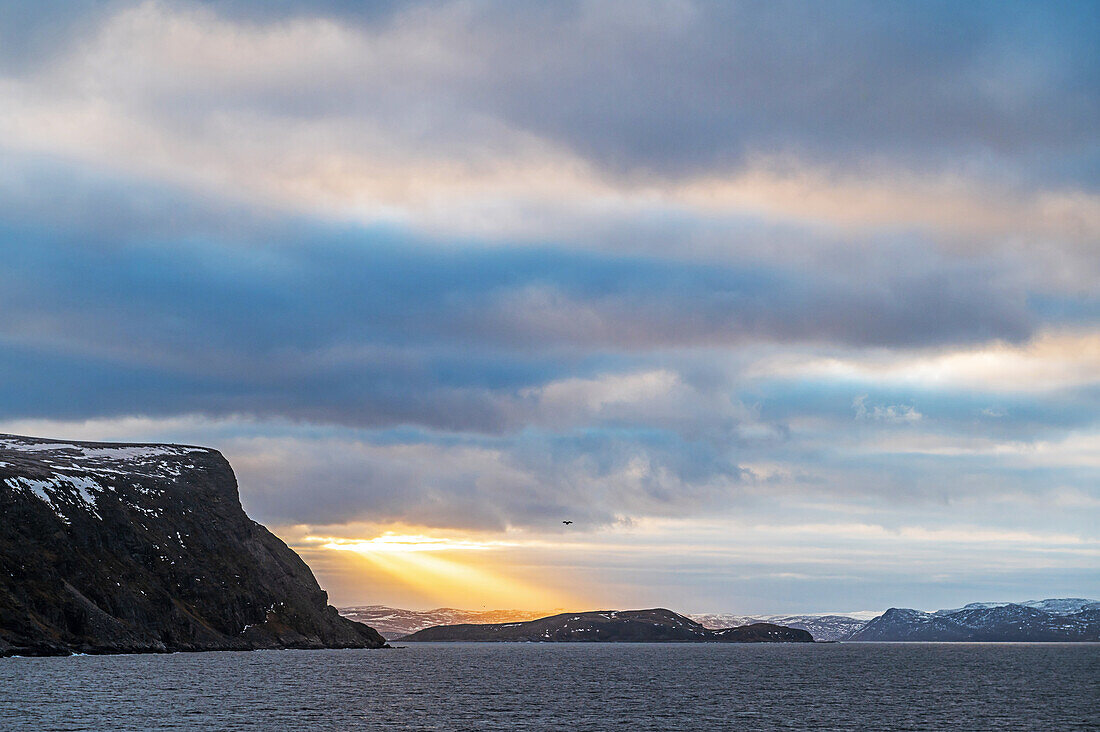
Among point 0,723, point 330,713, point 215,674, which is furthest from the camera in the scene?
point 215,674

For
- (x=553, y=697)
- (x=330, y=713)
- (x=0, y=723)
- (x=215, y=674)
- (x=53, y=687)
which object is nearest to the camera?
(x=0, y=723)

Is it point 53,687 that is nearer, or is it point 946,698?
point 53,687

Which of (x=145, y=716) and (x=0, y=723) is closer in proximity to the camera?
(x=0, y=723)

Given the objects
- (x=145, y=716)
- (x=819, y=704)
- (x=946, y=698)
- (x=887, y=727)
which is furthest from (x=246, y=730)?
(x=946, y=698)

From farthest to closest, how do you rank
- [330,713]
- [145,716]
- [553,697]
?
[553,697]
[330,713]
[145,716]

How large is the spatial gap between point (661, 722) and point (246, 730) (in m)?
46.9

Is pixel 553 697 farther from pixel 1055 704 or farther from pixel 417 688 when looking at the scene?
pixel 1055 704

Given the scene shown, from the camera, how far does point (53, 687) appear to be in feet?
476

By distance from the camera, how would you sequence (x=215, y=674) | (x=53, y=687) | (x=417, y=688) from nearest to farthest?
1. (x=53, y=687)
2. (x=417, y=688)
3. (x=215, y=674)

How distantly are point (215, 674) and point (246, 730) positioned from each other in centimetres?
9215

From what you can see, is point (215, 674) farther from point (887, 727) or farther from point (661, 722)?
point (887, 727)

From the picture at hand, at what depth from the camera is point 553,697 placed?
15712cm

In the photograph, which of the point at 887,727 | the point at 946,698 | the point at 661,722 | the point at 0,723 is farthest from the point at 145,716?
the point at 946,698

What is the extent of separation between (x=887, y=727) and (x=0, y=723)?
94123mm
